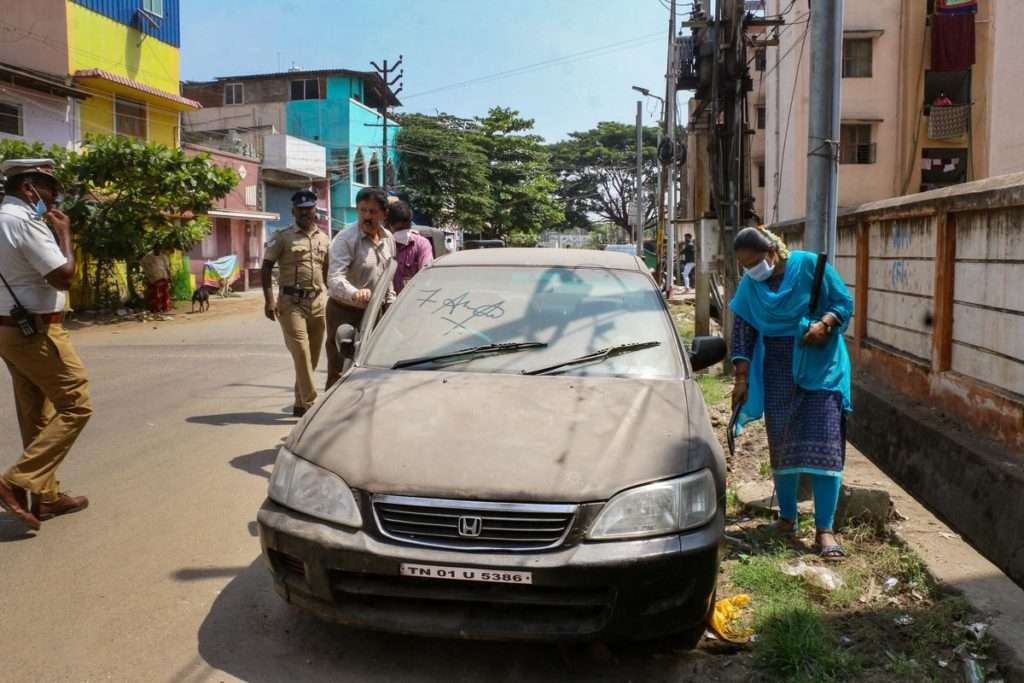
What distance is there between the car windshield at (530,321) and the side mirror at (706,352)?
16 centimetres

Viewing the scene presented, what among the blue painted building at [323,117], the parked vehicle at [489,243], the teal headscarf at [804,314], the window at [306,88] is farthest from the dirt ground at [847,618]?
the window at [306,88]

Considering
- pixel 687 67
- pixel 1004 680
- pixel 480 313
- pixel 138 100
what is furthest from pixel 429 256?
pixel 138 100

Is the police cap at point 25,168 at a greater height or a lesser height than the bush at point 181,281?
greater

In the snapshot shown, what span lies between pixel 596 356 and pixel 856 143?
87.5 ft

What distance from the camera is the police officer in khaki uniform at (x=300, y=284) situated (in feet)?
23.2

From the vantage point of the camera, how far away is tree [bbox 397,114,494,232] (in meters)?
44.0

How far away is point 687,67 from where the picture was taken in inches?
641

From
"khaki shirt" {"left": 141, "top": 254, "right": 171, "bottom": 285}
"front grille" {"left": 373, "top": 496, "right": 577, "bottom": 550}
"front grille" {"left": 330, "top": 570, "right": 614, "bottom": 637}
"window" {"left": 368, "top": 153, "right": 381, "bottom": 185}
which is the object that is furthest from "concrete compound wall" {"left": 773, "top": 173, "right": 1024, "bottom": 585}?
"window" {"left": 368, "top": 153, "right": 381, "bottom": 185}

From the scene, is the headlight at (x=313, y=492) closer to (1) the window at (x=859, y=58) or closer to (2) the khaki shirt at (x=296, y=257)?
(2) the khaki shirt at (x=296, y=257)

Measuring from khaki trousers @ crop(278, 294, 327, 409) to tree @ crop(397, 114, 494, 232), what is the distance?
37569 millimetres

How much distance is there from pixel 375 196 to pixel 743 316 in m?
3.10

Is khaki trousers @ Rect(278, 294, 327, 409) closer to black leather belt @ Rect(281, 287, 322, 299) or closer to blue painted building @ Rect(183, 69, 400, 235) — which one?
black leather belt @ Rect(281, 287, 322, 299)

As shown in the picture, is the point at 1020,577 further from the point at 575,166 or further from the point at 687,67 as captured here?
the point at 575,166

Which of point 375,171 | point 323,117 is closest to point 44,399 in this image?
point 323,117
